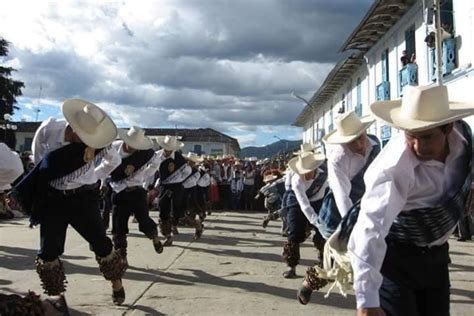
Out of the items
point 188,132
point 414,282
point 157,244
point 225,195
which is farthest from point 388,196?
point 188,132

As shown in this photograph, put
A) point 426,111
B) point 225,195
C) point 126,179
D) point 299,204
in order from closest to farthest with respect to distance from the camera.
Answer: point 426,111, point 299,204, point 126,179, point 225,195

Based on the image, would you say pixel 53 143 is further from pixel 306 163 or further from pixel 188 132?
pixel 188 132

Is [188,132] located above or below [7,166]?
above

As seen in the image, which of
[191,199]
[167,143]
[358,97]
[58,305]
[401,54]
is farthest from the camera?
[358,97]

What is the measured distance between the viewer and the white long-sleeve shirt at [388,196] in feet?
9.11

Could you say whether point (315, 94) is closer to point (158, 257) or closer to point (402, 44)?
point (402, 44)

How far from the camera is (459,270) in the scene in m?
8.34

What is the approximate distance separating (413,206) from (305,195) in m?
4.32

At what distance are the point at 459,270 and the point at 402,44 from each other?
11097mm

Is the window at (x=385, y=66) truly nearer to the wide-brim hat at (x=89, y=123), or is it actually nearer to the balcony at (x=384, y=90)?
the balcony at (x=384, y=90)

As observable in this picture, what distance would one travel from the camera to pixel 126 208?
834 centimetres

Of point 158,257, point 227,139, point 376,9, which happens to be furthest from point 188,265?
point 227,139

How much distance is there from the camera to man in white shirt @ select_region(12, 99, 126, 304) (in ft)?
18.1

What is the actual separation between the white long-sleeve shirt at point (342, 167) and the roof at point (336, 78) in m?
19.1
